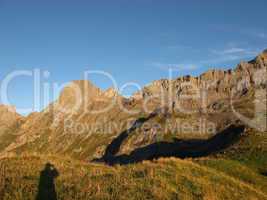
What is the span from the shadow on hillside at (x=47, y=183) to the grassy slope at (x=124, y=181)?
12.7 inches

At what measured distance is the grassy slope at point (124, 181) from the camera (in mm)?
21781

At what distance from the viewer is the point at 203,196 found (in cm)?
2239

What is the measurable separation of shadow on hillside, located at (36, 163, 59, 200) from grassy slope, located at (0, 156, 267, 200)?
324 millimetres

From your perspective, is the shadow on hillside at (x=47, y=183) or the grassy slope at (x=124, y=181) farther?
the grassy slope at (x=124, y=181)

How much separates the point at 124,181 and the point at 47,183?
5.05 meters

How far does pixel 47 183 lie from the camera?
23500 millimetres

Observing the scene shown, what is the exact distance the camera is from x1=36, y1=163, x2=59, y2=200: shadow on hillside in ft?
70.1

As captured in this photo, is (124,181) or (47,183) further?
(124,181)

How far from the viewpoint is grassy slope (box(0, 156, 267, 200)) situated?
71.5 ft

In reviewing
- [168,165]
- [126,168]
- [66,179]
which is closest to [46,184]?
[66,179]

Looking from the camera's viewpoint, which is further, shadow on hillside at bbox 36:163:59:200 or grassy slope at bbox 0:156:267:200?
grassy slope at bbox 0:156:267:200

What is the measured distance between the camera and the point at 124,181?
78.2 feet

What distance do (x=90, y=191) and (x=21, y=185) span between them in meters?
4.58

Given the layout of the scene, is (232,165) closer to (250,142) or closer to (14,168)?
(250,142)
